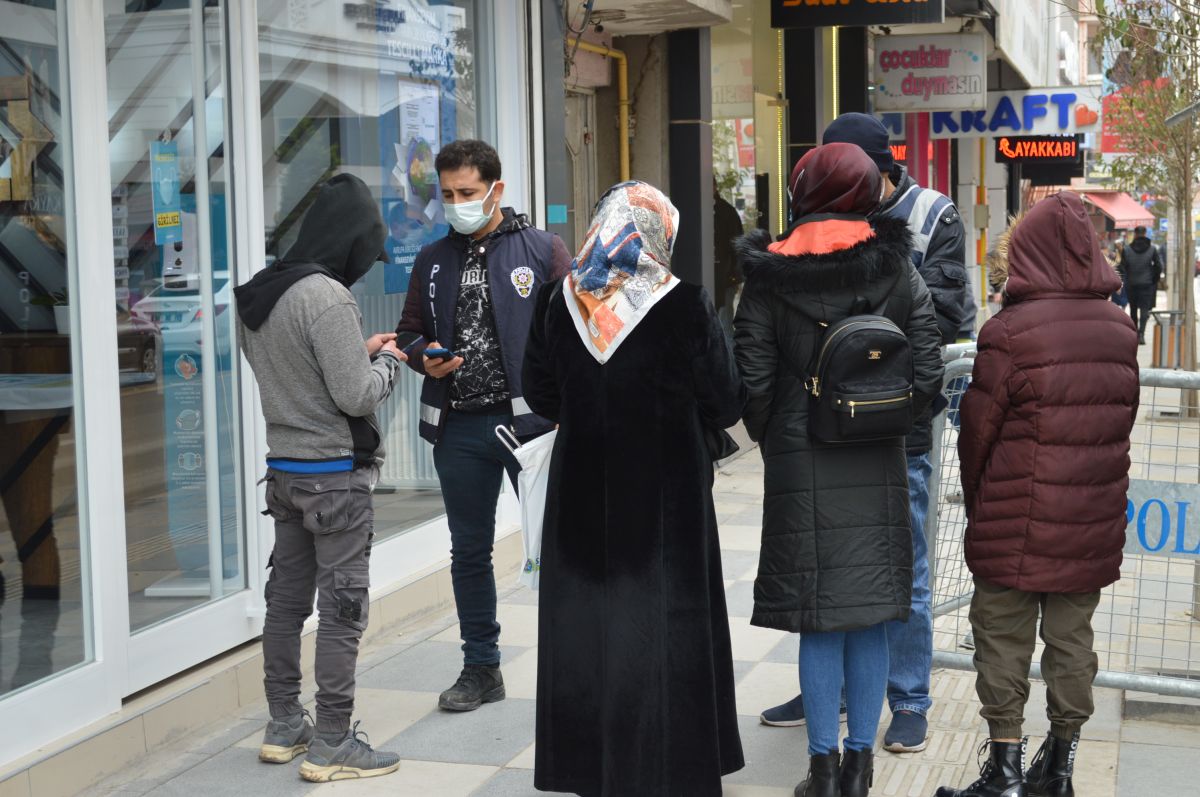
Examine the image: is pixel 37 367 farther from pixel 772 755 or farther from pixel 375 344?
pixel 772 755

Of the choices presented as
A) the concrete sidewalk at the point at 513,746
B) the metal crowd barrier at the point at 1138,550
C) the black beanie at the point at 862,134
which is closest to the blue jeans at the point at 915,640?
the concrete sidewalk at the point at 513,746

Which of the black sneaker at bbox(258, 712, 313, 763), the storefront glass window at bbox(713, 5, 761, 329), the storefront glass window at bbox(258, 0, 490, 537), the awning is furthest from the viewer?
the awning

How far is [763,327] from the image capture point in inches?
159

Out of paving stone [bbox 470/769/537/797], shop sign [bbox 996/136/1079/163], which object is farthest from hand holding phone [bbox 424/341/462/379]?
shop sign [bbox 996/136/1079/163]

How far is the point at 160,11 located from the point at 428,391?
1.70 m

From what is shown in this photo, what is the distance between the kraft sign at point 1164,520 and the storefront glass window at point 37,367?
3511 millimetres

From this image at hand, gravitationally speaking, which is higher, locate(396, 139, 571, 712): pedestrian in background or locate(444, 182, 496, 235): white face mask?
locate(444, 182, 496, 235): white face mask

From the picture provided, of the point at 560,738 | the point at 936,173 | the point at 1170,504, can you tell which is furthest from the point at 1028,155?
the point at 560,738

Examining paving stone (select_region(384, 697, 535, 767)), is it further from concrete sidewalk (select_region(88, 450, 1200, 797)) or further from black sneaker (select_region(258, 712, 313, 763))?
black sneaker (select_region(258, 712, 313, 763))

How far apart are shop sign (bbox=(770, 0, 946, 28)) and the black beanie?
283 inches

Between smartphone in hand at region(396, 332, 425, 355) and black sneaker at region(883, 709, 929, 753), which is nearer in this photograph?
black sneaker at region(883, 709, 929, 753)

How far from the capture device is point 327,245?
14.8 feet

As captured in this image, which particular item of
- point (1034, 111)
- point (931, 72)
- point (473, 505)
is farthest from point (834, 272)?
point (1034, 111)

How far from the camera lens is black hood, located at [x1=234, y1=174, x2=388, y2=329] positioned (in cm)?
446
